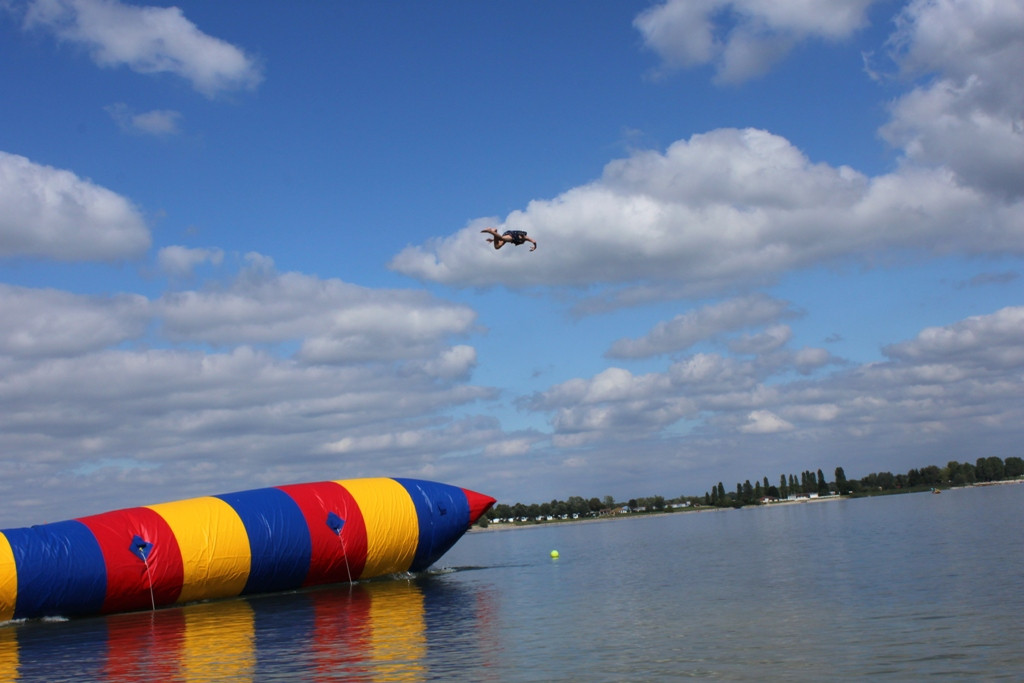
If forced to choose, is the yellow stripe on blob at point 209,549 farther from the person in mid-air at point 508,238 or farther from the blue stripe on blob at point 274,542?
the person in mid-air at point 508,238

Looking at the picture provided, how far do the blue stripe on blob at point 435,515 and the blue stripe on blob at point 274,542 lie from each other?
16.8ft

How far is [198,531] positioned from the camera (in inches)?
1355

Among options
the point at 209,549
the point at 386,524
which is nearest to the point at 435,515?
the point at 386,524

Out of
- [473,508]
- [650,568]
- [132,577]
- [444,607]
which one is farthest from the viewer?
[650,568]

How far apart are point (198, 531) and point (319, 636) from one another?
496 inches

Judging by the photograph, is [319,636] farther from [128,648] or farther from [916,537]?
[916,537]

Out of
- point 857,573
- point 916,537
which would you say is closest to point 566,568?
point 857,573

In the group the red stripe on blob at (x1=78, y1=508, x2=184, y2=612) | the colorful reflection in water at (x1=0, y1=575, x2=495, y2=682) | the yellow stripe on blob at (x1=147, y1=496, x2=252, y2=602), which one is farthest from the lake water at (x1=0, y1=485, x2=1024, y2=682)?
the yellow stripe on blob at (x1=147, y1=496, x2=252, y2=602)

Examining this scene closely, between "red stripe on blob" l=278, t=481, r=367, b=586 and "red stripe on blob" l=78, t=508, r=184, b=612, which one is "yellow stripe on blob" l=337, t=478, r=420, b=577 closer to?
"red stripe on blob" l=278, t=481, r=367, b=586

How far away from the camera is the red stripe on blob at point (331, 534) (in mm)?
36312

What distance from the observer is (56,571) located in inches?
1248

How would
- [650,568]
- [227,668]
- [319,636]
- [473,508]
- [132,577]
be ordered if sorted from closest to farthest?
1. [227,668]
2. [319,636]
3. [132,577]
4. [473,508]
5. [650,568]

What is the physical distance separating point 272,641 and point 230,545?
11933 millimetres

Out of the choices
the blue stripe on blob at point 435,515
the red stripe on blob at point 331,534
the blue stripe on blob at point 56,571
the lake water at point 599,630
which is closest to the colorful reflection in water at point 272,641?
the lake water at point 599,630
